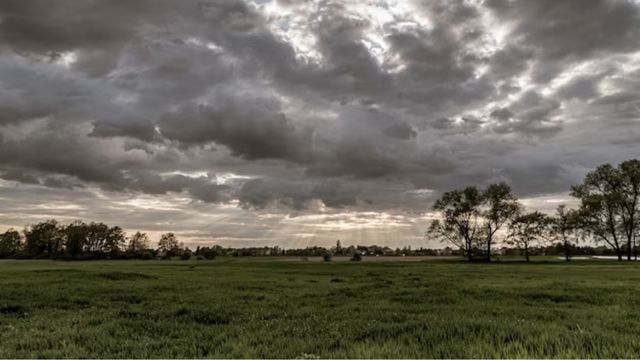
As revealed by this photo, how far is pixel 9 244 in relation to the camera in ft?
602

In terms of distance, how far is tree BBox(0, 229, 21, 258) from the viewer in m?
179

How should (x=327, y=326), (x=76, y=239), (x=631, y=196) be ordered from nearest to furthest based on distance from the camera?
(x=327, y=326) → (x=631, y=196) → (x=76, y=239)

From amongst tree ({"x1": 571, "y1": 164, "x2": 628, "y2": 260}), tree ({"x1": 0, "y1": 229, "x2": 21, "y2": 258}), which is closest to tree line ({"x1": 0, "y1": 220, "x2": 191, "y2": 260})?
tree ({"x1": 0, "y1": 229, "x2": 21, "y2": 258})

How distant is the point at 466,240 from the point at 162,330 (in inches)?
4520

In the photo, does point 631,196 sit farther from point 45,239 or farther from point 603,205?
point 45,239

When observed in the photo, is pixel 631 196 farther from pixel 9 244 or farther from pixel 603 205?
pixel 9 244

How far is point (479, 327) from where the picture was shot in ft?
44.8

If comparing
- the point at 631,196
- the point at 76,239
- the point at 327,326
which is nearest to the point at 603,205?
the point at 631,196

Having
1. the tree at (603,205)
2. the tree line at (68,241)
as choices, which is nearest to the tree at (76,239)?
the tree line at (68,241)

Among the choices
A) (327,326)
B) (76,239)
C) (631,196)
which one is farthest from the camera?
(76,239)

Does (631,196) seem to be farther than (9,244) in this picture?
No

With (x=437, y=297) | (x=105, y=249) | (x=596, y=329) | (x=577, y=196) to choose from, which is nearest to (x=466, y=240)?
(x=577, y=196)

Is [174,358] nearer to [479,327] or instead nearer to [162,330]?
[162,330]

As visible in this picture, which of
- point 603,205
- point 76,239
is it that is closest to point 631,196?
point 603,205
